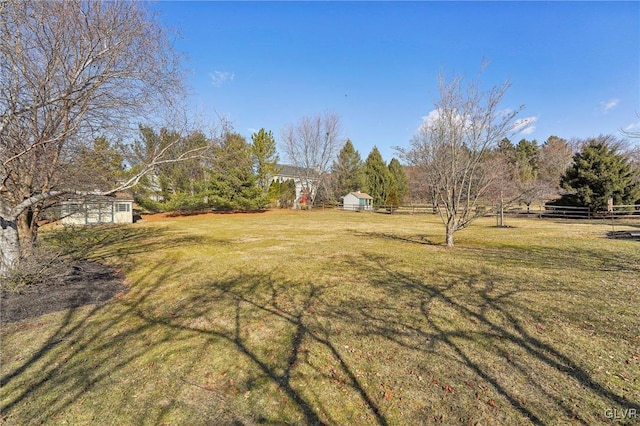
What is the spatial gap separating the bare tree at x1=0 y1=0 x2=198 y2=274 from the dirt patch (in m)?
0.64

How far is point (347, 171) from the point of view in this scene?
131ft

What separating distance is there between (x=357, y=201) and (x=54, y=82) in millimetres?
32793

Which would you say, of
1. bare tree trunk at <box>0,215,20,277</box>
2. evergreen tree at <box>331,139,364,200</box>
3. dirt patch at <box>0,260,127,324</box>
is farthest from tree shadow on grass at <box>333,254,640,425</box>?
evergreen tree at <box>331,139,364,200</box>

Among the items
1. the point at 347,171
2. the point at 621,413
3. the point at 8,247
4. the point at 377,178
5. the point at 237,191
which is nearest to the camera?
the point at 621,413

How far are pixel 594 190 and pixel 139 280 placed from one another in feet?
95.2

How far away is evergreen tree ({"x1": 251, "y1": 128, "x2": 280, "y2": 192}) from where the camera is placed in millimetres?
27031

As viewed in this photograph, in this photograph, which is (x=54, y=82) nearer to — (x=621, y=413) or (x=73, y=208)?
(x=73, y=208)

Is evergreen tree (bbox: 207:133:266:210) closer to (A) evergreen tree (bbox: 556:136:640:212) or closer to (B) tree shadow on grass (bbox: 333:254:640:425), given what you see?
(B) tree shadow on grass (bbox: 333:254:640:425)

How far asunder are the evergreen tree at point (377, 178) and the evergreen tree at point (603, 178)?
61.2 feet

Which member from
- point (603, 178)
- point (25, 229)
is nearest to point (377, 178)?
point (603, 178)

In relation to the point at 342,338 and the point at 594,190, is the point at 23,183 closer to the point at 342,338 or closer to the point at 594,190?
the point at 342,338

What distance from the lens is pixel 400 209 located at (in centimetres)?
3353

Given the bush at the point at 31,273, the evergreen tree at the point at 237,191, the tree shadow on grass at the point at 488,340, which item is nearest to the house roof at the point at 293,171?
the evergreen tree at the point at 237,191

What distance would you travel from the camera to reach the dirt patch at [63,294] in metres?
4.45
